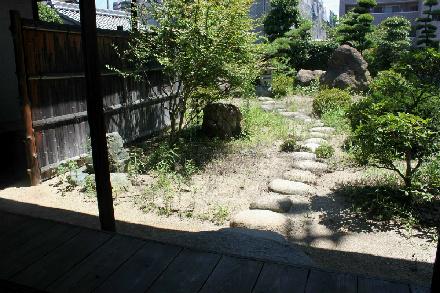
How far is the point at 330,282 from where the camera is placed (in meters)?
2.14

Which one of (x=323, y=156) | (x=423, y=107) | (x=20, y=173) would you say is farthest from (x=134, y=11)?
(x=423, y=107)

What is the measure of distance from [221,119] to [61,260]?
6740 millimetres

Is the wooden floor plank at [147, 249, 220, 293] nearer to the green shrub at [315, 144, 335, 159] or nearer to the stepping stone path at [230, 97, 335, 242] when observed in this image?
the stepping stone path at [230, 97, 335, 242]

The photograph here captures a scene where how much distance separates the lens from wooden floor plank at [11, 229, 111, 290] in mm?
2203

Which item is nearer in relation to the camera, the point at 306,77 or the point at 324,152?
the point at 324,152

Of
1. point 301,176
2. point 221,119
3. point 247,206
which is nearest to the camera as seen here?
point 247,206

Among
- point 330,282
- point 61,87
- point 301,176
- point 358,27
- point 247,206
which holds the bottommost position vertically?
point 247,206

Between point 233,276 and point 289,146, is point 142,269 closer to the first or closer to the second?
point 233,276

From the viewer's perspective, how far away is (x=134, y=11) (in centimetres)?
790

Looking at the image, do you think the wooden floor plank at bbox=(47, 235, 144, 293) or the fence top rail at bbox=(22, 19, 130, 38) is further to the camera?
the fence top rail at bbox=(22, 19, 130, 38)

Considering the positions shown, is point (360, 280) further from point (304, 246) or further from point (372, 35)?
point (372, 35)

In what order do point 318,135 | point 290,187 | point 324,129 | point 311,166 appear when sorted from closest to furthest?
point 290,187 < point 311,166 < point 318,135 < point 324,129

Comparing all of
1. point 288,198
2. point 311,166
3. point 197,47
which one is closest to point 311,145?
point 311,166

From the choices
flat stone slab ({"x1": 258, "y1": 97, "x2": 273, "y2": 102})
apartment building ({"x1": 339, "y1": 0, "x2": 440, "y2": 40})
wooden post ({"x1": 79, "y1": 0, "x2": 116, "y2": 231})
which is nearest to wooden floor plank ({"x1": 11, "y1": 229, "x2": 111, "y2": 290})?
wooden post ({"x1": 79, "y1": 0, "x2": 116, "y2": 231})
